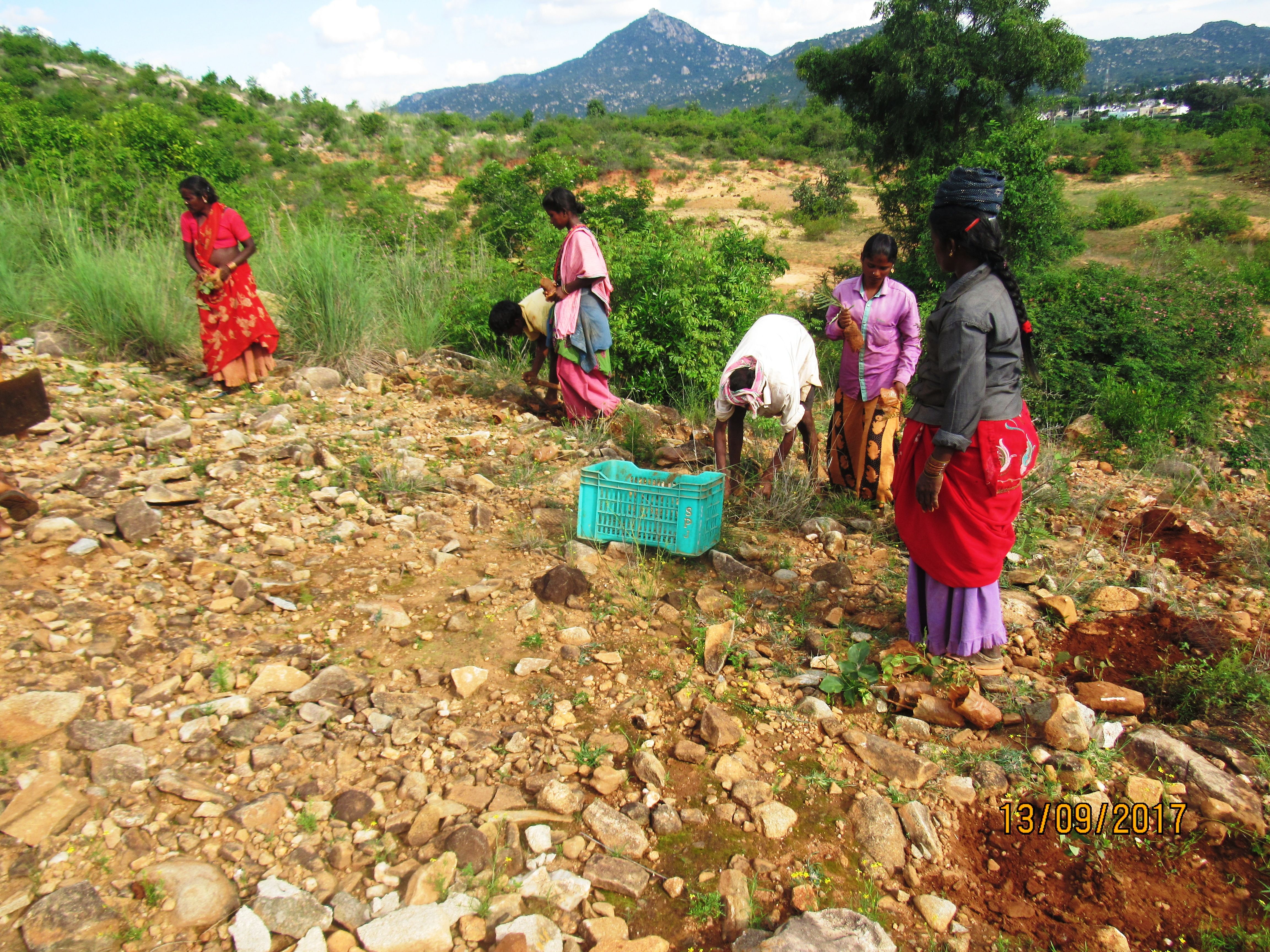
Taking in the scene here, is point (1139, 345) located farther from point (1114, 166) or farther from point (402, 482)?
point (1114, 166)

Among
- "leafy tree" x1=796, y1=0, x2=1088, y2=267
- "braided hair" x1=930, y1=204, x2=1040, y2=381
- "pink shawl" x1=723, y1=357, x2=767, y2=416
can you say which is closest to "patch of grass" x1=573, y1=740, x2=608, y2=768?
"braided hair" x1=930, y1=204, x2=1040, y2=381

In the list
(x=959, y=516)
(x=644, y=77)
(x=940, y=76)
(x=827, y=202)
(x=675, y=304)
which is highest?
(x=644, y=77)

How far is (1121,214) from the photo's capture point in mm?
14227

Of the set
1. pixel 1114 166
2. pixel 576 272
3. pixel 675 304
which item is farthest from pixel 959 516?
pixel 1114 166

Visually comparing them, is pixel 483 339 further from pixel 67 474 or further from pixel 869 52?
pixel 869 52

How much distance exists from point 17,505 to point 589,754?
2.58 metres

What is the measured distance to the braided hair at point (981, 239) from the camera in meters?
2.31

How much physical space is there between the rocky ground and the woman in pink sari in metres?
1.34

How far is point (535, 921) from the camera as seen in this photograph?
5.82ft

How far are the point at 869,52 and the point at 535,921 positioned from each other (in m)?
11.1

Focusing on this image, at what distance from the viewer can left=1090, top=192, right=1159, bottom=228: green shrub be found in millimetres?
14219

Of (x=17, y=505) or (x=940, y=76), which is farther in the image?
(x=940, y=76)

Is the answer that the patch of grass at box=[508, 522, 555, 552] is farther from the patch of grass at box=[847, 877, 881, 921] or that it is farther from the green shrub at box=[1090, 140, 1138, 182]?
the green shrub at box=[1090, 140, 1138, 182]
